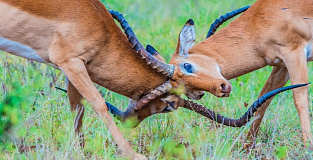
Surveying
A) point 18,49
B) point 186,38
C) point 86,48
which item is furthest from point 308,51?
point 18,49

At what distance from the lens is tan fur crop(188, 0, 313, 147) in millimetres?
6172

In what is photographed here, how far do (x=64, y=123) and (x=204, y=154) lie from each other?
165 cm

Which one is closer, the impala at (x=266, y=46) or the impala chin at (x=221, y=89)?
the impala chin at (x=221, y=89)

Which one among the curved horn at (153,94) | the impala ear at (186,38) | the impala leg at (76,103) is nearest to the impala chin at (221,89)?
the curved horn at (153,94)

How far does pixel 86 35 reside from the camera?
18.8ft

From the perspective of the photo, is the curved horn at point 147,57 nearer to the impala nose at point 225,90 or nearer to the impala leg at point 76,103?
the impala nose at point 225,90

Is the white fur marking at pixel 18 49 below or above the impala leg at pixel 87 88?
above

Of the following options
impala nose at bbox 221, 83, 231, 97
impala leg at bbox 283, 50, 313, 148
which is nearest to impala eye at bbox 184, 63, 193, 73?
impala nose at bbox 221, 83, 231, 97

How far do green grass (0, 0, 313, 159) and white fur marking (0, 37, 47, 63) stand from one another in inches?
13.4

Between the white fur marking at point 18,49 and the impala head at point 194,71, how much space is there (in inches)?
53.5

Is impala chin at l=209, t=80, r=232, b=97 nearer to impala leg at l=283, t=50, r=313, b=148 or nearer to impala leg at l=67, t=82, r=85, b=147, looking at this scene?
impala leg at l=283, t=50, r=313, b=148

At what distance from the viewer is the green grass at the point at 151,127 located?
17.6 feet

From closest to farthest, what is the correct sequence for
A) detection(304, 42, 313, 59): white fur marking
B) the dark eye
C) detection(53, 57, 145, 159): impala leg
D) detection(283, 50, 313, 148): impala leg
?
1. detection(53, 57, 145, 159): impala leg
2. the dark eye
3. detection(283, 50, 313, 148): impala leg
4. detection(304, 42, 313, 59): white fur marking

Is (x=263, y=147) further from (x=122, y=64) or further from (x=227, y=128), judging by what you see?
(x=122, y=64)
